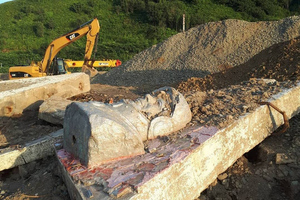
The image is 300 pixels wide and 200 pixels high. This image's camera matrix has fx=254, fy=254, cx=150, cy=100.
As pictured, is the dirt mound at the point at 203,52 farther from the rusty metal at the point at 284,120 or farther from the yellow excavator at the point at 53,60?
the rusty metal at the point at 284,120

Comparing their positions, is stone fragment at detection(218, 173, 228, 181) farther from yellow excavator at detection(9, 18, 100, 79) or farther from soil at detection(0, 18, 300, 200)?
yellow excavator at detection(9, 18, 100, 79)

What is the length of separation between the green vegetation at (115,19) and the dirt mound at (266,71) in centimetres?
1498

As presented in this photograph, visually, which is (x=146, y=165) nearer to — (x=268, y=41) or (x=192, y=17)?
(x=268, y=41)

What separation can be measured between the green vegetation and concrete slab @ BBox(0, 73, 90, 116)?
1566cm

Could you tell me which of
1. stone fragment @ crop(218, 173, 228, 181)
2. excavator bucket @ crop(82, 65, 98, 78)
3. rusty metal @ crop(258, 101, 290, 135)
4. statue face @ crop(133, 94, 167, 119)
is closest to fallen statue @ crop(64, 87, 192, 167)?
statue face @ crop(133, 94, 167, 119)

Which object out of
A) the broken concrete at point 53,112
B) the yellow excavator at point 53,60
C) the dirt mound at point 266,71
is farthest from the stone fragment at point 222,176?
the yellow excavator at point 53,60

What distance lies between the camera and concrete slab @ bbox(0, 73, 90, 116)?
15.5ft

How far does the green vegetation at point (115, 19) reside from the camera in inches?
890

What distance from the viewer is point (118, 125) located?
2.13m

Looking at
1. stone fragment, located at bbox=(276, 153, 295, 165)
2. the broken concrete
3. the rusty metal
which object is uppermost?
the rusty metal

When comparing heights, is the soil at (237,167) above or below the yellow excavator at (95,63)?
above

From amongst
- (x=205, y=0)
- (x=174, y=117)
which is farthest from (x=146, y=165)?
(x=205, y=0)

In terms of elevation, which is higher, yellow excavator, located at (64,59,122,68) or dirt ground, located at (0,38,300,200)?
dirt ground, located at (0,38,300,200)

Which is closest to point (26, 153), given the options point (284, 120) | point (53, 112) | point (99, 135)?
point (53, 112)
